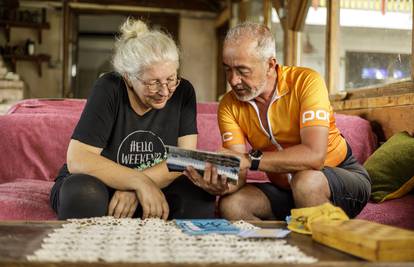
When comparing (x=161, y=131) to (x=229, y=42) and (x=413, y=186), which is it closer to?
(x=229, y=42)

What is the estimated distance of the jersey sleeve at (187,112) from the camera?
7.12 ft

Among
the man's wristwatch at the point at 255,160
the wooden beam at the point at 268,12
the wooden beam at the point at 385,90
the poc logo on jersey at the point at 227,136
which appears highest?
the wooden beam at the point at 268,12

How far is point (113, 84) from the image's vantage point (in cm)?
210

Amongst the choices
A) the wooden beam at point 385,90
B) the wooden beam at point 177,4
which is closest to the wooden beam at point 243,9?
the wooden beam at point 177,4

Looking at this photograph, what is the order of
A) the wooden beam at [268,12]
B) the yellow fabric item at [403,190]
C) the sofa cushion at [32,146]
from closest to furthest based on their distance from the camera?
the yellow fabric item at [403,190]
the sofa cushion at [32,146]
the wooden beam at [268,12]

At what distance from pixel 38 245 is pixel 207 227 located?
46 cm

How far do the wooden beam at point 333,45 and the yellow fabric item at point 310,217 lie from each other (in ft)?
10.2

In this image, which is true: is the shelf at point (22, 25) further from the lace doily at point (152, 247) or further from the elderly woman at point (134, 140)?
the lace doily at point (152, 247)

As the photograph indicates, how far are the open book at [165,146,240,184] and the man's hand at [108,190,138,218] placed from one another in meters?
0.27

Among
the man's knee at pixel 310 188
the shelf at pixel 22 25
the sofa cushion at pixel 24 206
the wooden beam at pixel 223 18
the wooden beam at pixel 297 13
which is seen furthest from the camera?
the shelf at pixel 22 25

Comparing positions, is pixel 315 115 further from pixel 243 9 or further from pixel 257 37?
pixel 243 9

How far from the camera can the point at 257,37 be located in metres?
2.10

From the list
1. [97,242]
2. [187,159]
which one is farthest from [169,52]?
[97,242]

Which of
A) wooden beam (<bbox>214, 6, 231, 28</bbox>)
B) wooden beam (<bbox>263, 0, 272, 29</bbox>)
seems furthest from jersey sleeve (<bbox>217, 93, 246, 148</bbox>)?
wooden beam (<bbox>214, 6, 231, 28</bbox>)
